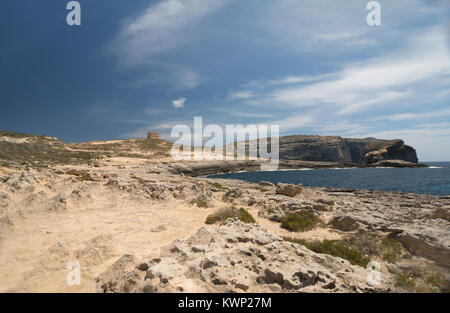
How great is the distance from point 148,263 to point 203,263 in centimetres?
133

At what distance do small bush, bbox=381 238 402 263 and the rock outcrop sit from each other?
1985 millimetres

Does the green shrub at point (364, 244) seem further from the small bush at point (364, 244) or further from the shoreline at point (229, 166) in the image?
the shoreline at point (229, 166)

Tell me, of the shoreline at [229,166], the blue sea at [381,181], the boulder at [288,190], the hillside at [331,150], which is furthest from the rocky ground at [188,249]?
the hillside at [331,150]

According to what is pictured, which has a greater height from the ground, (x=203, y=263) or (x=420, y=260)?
(x=203, y=263)

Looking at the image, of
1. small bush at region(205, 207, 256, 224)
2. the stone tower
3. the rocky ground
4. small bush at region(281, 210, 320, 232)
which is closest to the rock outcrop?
the rocky ground

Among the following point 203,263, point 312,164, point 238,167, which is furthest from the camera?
point 312,164

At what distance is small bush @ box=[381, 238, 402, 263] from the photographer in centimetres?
632

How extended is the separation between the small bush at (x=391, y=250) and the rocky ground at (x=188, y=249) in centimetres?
3

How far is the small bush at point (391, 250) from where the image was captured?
632 cm
